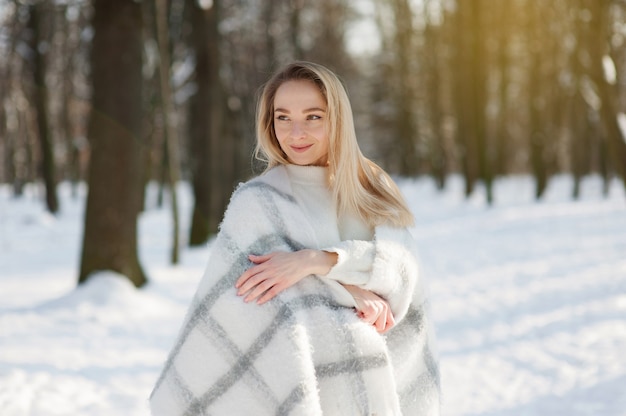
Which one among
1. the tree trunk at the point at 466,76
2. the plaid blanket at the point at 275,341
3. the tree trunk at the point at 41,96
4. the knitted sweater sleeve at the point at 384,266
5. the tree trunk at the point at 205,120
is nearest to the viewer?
the plaid blanket at the point at 275,341

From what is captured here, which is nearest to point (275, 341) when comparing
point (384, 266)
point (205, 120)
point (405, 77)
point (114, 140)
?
point (384, 266)

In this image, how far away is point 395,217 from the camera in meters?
2.32

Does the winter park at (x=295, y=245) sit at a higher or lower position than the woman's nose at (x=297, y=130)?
lower

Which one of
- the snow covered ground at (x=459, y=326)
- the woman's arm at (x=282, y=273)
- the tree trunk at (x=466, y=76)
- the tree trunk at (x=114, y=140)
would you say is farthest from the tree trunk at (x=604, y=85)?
the tree trunk at (x=466, y=76)

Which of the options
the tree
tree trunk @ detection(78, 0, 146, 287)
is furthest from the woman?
the tree

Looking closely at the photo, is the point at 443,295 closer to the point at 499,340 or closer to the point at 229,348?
the point at 499,340

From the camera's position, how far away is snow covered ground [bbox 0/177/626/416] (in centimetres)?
468

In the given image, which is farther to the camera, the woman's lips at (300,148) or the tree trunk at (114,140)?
the tree trunk at (114,140)

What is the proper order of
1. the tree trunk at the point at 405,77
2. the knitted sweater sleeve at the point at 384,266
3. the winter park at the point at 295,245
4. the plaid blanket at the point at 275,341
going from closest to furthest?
the plaid blanket at the point at 275,341, the knitted sweater sleeve at the point at 384,266, the winter park at the point at 295,245, the tree trunk at the point at 405,77

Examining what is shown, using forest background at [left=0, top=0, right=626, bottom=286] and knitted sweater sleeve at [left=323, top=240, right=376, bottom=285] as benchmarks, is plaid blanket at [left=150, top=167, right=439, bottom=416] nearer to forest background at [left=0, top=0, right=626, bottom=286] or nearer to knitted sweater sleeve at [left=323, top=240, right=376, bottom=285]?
knitted sweater sleeve at [left=323, top=240, right=376, bottom=285]

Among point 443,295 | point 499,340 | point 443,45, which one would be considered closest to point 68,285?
point 443,295

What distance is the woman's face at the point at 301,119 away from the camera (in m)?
2.25

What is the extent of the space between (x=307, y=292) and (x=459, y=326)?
5114 mm

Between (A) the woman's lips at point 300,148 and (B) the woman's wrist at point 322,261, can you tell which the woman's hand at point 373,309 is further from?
(A) the woman's lips at point 300,148
